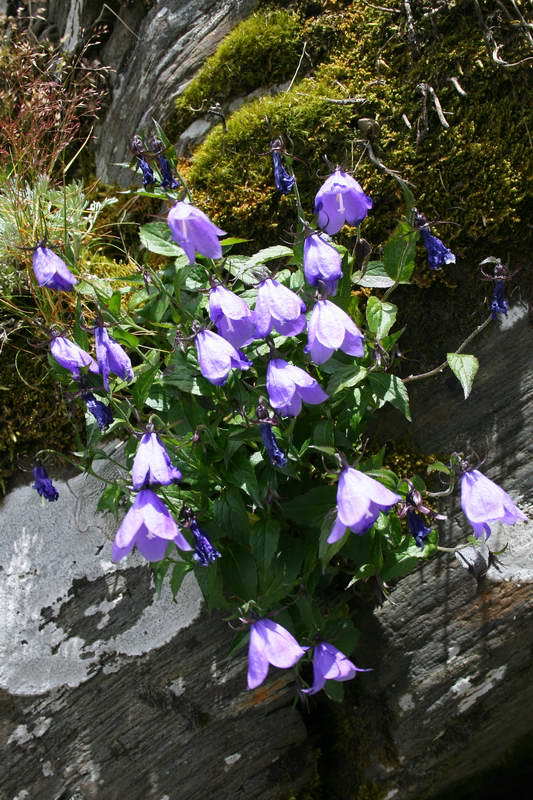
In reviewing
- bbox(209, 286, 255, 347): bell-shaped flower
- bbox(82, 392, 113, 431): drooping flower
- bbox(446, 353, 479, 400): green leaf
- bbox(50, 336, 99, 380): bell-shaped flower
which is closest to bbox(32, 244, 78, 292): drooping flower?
bbox(50, 336, 99, 380): bell-shaped flower

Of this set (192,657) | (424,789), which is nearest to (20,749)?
(192,657)

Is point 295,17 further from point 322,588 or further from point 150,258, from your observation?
point 322,588

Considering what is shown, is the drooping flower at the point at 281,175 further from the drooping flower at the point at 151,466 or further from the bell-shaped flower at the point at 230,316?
the drooping flower at the point at 151,466

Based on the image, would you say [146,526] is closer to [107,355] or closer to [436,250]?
[107,355]

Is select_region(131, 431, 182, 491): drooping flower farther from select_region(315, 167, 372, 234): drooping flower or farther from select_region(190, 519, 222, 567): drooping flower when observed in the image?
select_region(315, 167, 372, 234): drooping flower

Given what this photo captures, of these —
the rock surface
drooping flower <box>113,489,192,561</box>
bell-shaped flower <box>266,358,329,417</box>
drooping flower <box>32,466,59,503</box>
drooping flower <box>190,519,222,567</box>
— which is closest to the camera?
drooping flower <box>113,489,192,561</box>

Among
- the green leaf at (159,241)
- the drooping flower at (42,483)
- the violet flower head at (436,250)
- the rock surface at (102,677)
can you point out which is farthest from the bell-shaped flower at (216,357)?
the rock surface at (102,677)
